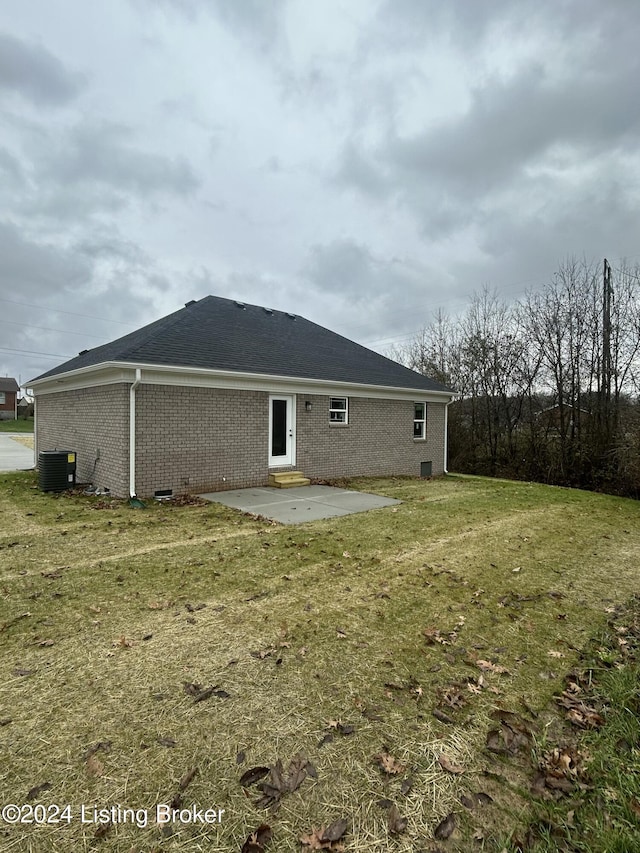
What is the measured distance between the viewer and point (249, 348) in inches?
451

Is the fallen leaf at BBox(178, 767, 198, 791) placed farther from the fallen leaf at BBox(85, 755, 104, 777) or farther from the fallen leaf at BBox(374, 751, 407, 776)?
the fallen leaf at BBox(374, 751, 407, 776)

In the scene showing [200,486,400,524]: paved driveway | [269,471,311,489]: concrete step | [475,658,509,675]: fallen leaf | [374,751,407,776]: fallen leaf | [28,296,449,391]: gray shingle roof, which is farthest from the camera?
[269,471,311,489]: concrete step

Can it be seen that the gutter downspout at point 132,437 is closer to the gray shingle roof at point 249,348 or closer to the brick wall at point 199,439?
the brick wall at point 199,439

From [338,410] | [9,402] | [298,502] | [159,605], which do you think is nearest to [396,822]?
[159,605]

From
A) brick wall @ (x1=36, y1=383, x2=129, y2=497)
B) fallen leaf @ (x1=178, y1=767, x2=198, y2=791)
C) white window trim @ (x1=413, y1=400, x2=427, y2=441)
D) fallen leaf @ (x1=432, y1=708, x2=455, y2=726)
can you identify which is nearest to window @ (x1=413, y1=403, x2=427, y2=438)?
white window trim @ (x1=413, y1=400, x2=427, y2=441)

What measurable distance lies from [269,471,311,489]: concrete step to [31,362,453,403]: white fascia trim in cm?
218

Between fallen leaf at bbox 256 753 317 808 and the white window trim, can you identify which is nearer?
fallen leaf at bbox 256 753 317 808

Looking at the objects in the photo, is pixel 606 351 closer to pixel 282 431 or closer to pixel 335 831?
pixel 282 431

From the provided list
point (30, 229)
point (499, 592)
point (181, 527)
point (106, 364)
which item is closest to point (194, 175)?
point (106, 364)

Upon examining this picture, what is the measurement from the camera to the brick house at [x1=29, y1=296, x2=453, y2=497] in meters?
9.03

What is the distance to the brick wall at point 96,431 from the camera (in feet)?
29.0

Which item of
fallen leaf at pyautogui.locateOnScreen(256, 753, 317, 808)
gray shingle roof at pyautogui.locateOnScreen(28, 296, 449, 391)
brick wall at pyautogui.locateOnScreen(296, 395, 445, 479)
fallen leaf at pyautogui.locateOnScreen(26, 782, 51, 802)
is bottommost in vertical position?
fallen leaf at pyautogui.locateOnScreen(256, 753, 317, 808)

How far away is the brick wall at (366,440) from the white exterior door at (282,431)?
23cm

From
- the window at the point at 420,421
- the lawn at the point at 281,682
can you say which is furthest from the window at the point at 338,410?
the lawn at the point at 281,682
